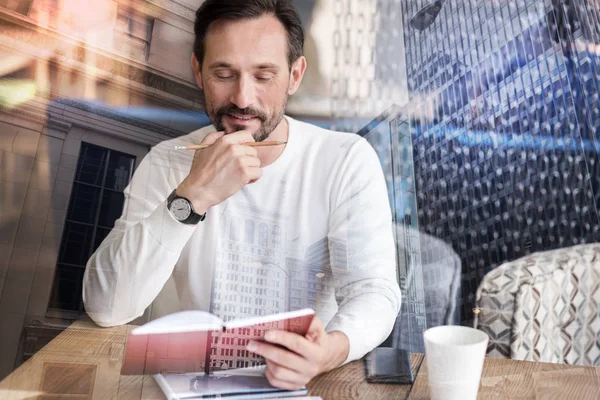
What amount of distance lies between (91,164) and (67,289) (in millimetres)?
194

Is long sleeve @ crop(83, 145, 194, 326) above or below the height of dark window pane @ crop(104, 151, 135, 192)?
below

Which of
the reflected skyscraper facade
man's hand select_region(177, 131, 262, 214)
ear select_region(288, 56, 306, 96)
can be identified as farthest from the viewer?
the reflected skyscraper facade

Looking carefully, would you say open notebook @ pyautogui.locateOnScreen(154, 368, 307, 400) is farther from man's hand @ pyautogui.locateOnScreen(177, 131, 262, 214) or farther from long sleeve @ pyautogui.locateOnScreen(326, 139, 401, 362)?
man's hand @ pyautogui.locateOnScreen(177, 131, 262, 214)

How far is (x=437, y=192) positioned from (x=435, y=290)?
201 mm

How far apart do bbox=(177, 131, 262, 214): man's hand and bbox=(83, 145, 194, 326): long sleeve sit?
4 centimetres

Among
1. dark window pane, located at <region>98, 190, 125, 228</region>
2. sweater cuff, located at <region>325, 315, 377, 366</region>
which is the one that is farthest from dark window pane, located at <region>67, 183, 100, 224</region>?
sweater cuff, located at <region>325, 315, 377, 366</region>

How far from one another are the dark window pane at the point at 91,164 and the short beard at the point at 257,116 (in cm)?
20

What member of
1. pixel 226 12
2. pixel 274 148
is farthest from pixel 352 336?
pixel 226 12

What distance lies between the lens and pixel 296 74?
0.98 m

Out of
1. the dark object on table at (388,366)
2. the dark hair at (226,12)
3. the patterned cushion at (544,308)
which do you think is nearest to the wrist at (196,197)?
the dark hair at (226,12)

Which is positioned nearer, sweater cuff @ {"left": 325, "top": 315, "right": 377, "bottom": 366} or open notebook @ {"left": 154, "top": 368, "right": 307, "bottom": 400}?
open notebook @ {"left": 154, "top": 368, "right": 307, "bottom": 400}

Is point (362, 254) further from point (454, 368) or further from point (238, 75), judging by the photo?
point (238, 75)

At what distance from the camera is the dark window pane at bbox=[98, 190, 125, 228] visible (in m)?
0.81

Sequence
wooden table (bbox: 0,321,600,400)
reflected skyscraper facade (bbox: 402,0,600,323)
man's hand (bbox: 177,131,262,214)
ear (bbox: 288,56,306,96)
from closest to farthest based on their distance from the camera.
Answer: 1. wooden table (bbox: 0,321,600,400)
2. man's hand (bbox: 177,131,262,214)
3. ear (bbox: 288,56,306,96)
4. reflected skyscraper facade (bbox: 402,0,600,323)
